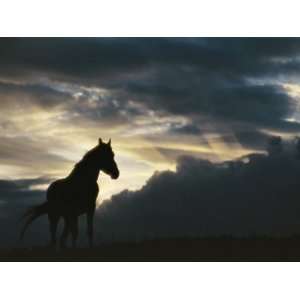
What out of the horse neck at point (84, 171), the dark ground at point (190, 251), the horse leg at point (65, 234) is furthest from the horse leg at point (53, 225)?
the horse neck at point (84, 171)

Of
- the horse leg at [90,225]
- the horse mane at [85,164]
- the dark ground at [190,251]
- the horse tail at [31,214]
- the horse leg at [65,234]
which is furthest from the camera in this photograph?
the horse tail at [31,214]

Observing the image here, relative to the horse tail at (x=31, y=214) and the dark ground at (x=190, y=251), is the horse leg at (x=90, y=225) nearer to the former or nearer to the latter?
the dark ground at (x=190, y=251)

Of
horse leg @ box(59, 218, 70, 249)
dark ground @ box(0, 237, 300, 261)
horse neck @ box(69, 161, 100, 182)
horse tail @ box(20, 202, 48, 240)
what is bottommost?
dark ground @ box(0, 237, 300, 261)

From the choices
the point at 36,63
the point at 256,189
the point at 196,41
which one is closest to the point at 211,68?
the point at 196,41

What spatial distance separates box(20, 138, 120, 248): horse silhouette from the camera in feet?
31.6

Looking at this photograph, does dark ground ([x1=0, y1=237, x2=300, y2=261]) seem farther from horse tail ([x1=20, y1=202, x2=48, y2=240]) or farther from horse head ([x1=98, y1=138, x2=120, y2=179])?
horse head ([x1=98, y1=138, x2=120, y2=179])

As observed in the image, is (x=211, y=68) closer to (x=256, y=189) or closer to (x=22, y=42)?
(x=256, y=189)

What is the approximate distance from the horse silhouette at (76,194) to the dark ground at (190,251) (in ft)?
0.89

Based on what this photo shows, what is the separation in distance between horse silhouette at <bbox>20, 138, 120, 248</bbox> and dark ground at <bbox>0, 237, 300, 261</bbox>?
0.27 metres

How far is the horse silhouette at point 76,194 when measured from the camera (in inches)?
379

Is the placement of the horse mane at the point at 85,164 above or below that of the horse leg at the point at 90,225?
above

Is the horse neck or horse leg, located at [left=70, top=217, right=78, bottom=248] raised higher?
the horse neck

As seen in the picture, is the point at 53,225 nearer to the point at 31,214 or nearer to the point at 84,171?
the point at 31,214

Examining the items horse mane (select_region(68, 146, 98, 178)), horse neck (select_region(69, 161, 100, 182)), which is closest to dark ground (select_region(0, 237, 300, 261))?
horse neck (select_region(69, 161, 100, 182))
